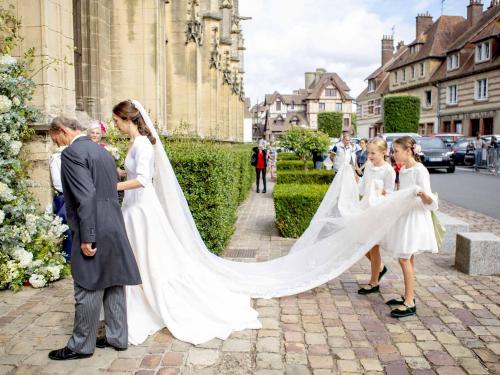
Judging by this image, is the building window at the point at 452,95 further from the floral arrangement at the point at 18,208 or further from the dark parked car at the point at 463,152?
the floral arrangement at the point at 18,208

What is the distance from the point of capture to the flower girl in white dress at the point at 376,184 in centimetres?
602

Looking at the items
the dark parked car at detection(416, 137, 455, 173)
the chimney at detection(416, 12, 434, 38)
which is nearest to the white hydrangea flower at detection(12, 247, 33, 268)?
the dark parked car at detection(416, 137, 455, 173)

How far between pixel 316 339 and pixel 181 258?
157cm

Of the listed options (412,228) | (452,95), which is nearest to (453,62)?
(452,95)

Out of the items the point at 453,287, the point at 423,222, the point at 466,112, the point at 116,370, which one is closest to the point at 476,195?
the point at 453,287

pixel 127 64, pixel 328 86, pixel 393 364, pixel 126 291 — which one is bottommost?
pixel 393 364

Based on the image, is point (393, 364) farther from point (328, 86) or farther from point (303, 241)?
point (328, 86)

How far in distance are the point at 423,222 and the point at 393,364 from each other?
5.91 ft

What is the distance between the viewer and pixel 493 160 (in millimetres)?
25516

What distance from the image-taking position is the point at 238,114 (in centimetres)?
3712

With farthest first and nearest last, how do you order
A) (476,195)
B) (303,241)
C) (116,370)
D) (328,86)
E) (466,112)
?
(328,86), (466,112), (476,195), (303,241), (116,370)

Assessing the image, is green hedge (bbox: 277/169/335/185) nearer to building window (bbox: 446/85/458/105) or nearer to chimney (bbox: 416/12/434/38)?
building window (bbox: 446/85/458/105)

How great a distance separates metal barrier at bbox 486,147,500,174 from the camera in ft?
82.3

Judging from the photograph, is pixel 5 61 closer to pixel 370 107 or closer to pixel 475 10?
pixel 475 10
